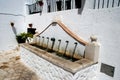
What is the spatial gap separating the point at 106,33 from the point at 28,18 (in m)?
5.16

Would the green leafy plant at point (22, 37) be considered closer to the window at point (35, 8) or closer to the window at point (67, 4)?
the window at point (35, 8)

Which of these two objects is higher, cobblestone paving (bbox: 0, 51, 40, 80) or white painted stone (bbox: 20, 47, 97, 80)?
white painted stone (bbox: 20, 47, 97, 80)

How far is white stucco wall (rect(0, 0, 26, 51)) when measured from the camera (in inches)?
251

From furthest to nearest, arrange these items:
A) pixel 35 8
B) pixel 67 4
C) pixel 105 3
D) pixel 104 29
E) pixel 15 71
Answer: pixel 35 8 → pixel 67 4 → pixel 15 71 → pixel 105 3 → pixel 104 29

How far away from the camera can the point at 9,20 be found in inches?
260

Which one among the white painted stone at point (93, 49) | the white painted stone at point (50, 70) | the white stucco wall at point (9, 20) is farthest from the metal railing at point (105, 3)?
the white stucco wall at point (9, 20)

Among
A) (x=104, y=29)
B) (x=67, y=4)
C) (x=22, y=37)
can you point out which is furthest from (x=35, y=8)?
(x=104, y=29)

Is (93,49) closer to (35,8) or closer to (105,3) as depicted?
(105,3)

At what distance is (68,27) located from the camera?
4.12 meters

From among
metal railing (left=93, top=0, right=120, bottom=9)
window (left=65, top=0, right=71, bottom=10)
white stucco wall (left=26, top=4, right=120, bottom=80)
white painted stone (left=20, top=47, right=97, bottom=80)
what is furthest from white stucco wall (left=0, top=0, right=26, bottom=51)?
metal railing (left=93, top=0, right=120, bottom=9)

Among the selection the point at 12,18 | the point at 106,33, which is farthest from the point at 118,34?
the point at 12,18

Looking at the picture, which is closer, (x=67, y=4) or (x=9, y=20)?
(x=67, y=4)

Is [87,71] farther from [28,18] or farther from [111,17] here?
[28,18]

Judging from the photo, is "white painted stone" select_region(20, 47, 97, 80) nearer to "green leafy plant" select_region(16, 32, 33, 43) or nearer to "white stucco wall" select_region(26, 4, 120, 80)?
"white stucco wall" select_region(26, 4, 120, 80)
